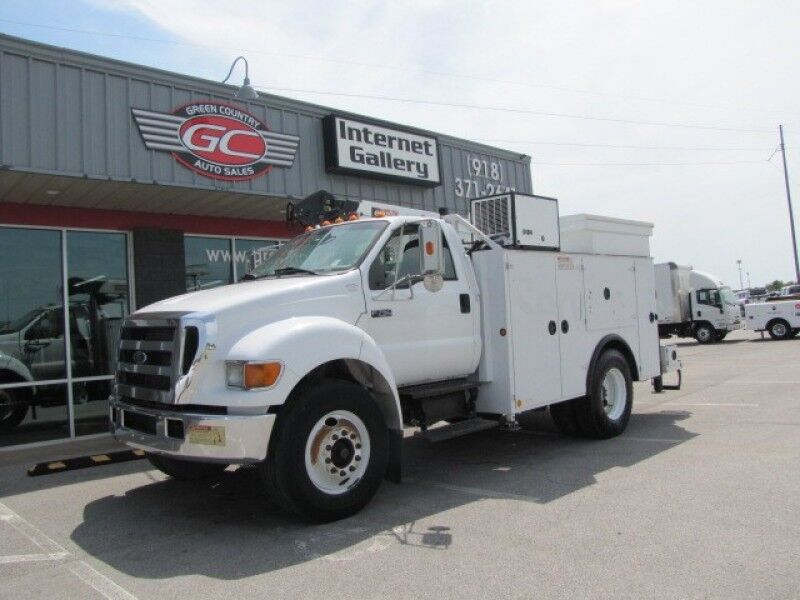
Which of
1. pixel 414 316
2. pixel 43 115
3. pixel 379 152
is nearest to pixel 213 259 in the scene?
pixel 379 152

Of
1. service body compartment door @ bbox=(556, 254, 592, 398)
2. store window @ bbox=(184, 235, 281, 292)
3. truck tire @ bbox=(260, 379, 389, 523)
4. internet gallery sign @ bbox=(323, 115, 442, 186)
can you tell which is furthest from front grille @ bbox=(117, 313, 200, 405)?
internet gallery sign @ bbox=(323, 115, 442, 186)

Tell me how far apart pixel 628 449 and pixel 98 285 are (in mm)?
7728

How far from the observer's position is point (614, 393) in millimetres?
8195

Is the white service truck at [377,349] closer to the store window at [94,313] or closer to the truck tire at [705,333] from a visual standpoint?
the store window at [94,313]

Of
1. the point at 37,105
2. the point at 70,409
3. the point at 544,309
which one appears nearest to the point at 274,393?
the point at 544,309

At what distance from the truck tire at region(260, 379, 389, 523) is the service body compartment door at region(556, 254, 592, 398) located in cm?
274

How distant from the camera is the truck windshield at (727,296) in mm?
26219

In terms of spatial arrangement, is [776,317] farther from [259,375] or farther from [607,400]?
[259,375]

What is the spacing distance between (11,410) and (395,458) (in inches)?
258

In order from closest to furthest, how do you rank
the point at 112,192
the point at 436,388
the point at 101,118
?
the point at 436,388, the point at 101,118, the point at 112,192

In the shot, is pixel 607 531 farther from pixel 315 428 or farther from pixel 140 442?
pixel 140 442

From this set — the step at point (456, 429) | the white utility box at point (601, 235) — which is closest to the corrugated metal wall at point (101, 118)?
the white utility box at point (601, 235)

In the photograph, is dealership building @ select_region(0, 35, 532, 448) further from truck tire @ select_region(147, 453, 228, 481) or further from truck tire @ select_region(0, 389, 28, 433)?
truck tire @ select_region(147, 453, 228, 481)

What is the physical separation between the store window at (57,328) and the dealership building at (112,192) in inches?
0.6
